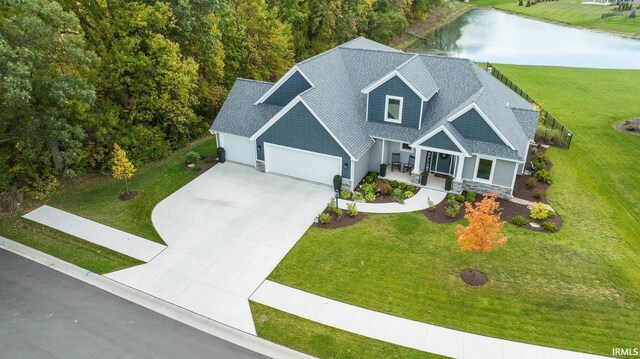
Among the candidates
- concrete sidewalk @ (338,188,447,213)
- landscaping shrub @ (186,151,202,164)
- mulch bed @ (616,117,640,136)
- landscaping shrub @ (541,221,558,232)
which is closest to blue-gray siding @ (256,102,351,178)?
concrete sidewalk @ (338,188,447,213)

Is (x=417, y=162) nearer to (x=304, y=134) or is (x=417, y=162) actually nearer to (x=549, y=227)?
(x=304, y=134)

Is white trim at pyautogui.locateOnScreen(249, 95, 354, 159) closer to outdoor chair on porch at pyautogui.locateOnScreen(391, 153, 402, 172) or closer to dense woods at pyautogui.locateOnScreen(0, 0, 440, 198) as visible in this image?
outdoor chair on porch at pyautogui.locateOnScreen(391, 153, 402, 172)

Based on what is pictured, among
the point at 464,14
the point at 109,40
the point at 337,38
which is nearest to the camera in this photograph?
the point at 109,40

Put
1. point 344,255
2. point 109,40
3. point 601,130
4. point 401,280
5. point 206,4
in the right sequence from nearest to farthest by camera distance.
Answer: point 401,280 < point 344,255 < point 109,40 < point 206,4 < point 601,130

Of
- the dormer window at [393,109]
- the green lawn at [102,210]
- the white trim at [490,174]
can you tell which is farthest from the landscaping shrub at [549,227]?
the green lawn at [102,210]

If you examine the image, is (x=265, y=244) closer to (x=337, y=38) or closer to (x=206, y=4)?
(x=206, y=4)

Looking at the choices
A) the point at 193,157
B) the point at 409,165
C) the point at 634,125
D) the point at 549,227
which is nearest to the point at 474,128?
the point at 409,165

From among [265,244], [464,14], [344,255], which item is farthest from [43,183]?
[464,14]
